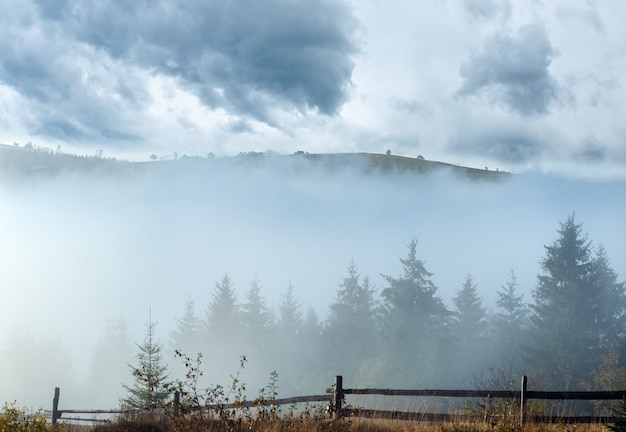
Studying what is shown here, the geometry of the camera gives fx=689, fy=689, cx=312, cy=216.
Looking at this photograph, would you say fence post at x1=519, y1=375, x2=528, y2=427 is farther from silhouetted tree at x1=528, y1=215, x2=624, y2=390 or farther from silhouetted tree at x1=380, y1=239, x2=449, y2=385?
silhouetted tree at x1=380, y1=239, x2=449, y2=385

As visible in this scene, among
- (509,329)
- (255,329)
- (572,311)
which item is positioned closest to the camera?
(572,311)

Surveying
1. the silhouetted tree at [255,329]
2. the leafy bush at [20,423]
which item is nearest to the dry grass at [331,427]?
the leafy bush at [20,423]

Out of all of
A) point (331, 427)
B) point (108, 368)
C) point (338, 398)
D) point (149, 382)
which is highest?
point (149, 382)

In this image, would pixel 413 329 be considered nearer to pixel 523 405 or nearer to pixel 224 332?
pixel 224 332

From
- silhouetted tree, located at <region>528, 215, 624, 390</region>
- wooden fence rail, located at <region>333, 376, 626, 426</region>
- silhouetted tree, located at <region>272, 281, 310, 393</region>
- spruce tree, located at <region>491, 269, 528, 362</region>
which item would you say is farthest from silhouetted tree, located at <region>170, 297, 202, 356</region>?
wooden fence rail, located at <region>333, 376, 626, 426</region>

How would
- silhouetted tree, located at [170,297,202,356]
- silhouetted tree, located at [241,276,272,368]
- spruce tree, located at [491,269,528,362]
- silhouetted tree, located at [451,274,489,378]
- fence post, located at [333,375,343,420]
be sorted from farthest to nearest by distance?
1. silhouetted tree, located at [170,297,202,356]
2. silhouetted tree, located at [241,276,272,368]
3. silhouetted tree, located at [451,274,489,378]
4. spruce tree, located at [491,269,528,362]
5. fence post, located at [333,375,343,420]

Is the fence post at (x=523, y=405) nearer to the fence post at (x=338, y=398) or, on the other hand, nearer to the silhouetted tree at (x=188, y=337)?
the fence post at (x=338, y=398)

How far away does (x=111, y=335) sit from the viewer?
103 metres

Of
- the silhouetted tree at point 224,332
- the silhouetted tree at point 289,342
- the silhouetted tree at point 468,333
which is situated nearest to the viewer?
the silhouetted tree at point 468,333

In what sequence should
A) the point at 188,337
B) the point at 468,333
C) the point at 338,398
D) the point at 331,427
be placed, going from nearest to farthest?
the point at 331,427 → the point at 338,398 → the point at 468,333 → the point at 188,337

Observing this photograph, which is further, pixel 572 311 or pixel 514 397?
pixel 572 311

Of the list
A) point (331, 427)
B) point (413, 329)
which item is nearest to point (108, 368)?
point (413, 329)

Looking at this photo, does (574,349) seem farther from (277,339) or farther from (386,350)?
(277,339)

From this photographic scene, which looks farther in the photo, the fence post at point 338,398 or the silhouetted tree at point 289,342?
the silhouetted tree at point 289,342
